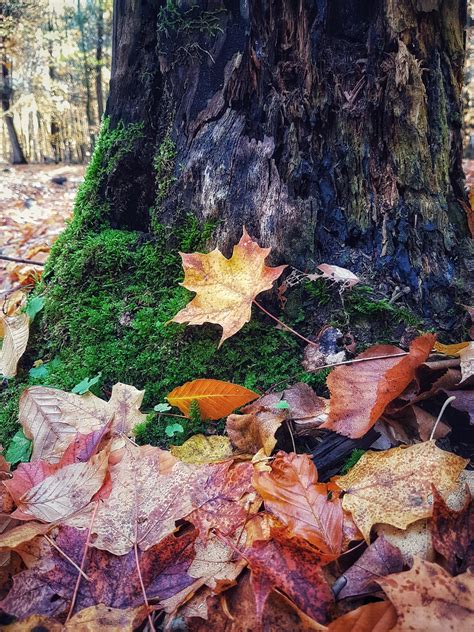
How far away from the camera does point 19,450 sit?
1.59 metres

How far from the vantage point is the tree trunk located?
16.6m

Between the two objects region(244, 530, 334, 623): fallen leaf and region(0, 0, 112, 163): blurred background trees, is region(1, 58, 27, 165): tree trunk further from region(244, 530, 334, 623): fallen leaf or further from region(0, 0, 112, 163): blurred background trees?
region(244, 530, 334, 623): fallen leaf

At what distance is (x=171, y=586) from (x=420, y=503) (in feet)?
1.99

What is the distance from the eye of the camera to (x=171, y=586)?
3.50 feet

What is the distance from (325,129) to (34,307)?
142 cm

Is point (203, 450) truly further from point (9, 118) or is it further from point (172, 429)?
point (9, 118)

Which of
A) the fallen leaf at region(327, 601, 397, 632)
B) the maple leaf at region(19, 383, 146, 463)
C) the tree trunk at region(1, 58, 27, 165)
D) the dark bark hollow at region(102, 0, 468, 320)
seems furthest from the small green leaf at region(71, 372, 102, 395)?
the tree trunk at region(1, 58, 27, 165)

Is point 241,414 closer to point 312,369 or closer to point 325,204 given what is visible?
point 312,369

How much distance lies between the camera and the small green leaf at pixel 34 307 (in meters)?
2.05

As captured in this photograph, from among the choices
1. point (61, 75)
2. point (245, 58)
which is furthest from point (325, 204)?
point (61, 75)

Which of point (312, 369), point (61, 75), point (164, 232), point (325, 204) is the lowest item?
point (312, 369)

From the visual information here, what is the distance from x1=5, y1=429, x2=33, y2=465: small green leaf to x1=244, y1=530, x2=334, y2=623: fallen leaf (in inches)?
35.9

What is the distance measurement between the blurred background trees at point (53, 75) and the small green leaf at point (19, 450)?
1385 centimetres

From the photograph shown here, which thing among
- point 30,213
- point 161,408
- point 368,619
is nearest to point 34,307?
point 161,408
